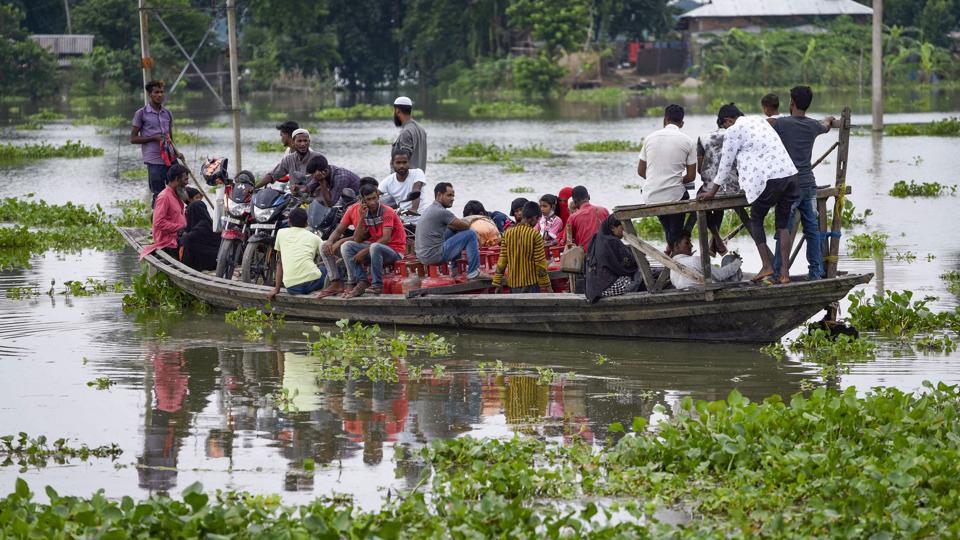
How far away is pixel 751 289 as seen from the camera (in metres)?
10.7

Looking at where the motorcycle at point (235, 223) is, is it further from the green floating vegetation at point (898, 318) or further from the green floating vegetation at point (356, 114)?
the green floating vegetation at point (356, 114)

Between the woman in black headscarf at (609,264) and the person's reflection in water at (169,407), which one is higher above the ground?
the woman in black headscarf at (609,264)

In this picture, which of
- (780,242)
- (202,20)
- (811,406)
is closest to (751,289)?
(780,242)

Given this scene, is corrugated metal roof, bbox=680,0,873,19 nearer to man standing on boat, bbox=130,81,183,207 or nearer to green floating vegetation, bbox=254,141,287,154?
green floating vegetation, bbox=254,141,287,154

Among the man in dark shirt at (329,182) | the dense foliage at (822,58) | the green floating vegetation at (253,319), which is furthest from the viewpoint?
the dense foliage at (822,58)

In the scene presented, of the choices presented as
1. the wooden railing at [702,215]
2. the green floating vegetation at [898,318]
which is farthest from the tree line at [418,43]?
the green floating vegetation at [898,318]

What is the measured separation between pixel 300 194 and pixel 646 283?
11.8ft

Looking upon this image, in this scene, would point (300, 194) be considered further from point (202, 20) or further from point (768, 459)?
point (202, 20)

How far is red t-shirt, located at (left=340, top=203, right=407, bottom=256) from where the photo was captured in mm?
12164

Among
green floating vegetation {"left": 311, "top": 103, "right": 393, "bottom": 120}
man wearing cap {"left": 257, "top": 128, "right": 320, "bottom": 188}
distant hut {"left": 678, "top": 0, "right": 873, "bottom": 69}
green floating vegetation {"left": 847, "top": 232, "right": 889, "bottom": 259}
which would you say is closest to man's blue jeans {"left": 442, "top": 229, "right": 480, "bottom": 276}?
man wearing cap {"left": 257, "top": 128, "right": 320, "bottom": 188}

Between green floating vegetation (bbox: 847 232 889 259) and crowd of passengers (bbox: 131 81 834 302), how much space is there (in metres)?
4.35

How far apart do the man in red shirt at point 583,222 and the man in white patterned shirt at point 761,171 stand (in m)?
1.47

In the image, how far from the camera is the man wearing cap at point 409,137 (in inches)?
526

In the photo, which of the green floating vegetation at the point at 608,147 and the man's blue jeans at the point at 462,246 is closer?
the man's blue jeans at the point at 462,246
